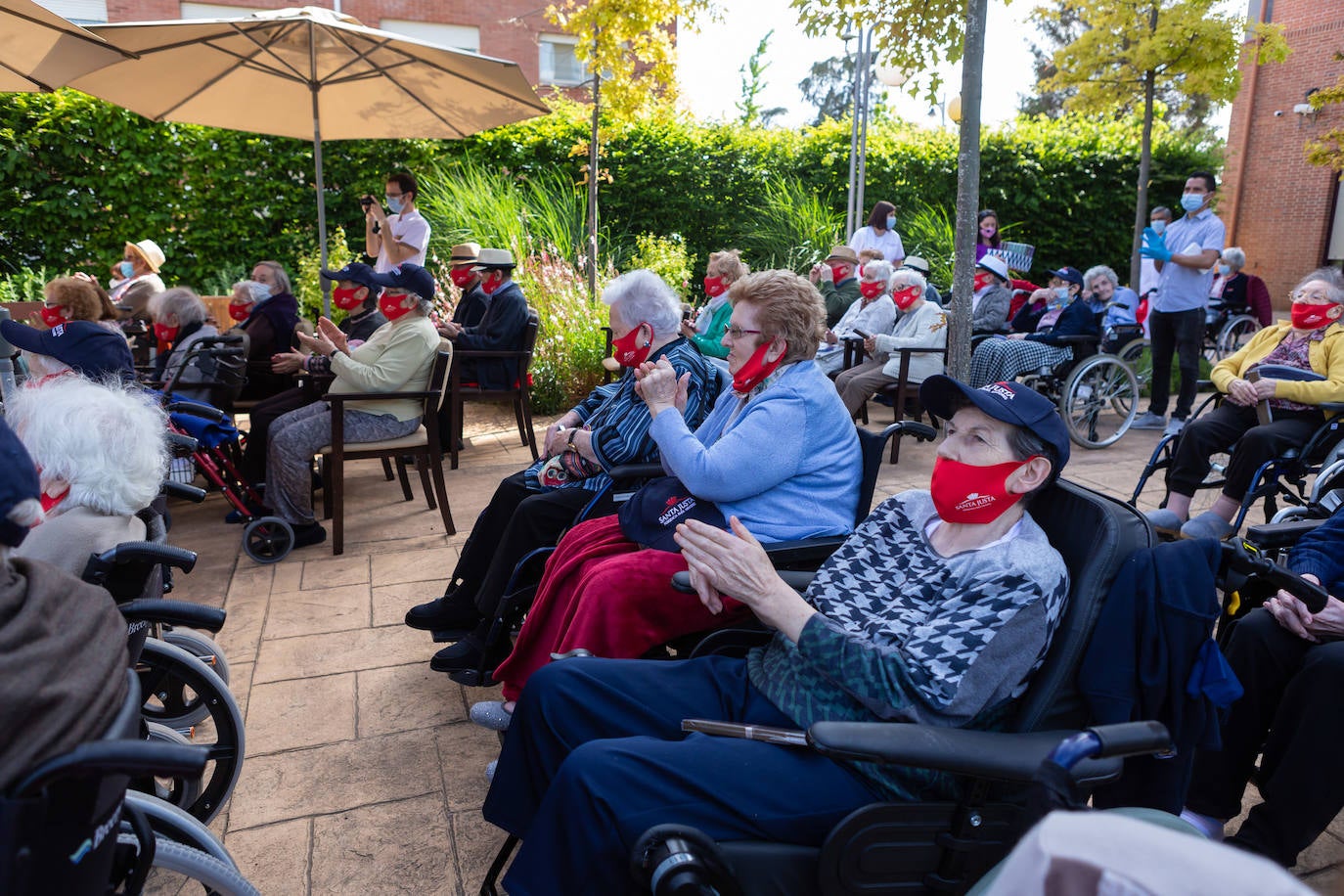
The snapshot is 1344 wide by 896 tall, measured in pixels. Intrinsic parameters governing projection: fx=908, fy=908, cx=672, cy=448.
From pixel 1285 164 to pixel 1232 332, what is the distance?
387 inches

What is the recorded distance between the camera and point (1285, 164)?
17438mm

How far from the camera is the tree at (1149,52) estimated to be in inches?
350

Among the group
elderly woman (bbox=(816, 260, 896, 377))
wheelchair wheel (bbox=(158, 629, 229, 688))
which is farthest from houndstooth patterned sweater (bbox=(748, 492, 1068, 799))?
elderly woman (bbox=(816, 260, 896, 377))

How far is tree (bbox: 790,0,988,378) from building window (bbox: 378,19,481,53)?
49.1 feet

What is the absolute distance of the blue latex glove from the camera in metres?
6.93

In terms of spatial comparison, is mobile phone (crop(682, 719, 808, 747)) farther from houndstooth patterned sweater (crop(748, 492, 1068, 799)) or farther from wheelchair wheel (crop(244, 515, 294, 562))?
wheelchair wheel (crop(244, 515, 294, 562))

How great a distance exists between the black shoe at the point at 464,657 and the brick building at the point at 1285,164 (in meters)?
18.2

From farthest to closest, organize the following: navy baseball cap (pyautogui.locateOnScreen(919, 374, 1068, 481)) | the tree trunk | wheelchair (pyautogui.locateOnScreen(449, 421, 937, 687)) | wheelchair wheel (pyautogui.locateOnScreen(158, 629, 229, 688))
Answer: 1. the tree trunk
2. wheelchair wheel (pyautogui.locateOnScreen(158, 629, 229, 688))
3. wheelchair (pyautogui.locateOnScreen(449, 421, 937, 687))
4. navy baseball cap (pyautogui.locateOnScreen(919, 374, 1068, 481))

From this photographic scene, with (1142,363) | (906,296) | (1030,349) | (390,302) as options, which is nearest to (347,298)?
(390,302)

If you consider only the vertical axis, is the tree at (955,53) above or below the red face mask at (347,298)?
above

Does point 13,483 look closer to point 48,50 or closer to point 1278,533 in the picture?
point 1278,533

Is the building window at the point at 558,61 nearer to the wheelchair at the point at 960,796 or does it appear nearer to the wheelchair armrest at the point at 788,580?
the wheelchair armrest at the point at 788,580

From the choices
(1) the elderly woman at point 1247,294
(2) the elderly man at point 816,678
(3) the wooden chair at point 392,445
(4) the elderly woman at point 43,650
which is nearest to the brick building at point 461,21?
(1) the elderly woman at point 1247,294

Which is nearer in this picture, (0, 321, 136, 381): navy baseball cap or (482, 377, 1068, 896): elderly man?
(482, 377, 1068, 896): elderly man
